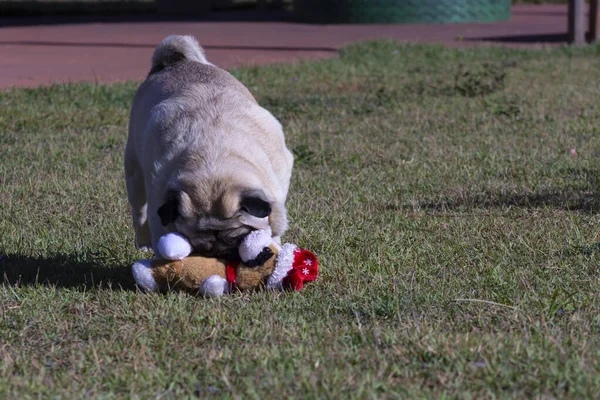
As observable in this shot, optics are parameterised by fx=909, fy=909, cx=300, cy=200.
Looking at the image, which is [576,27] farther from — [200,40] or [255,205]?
[255,205]

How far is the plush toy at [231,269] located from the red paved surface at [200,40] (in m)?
6.64

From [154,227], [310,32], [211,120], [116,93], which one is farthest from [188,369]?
[310,32]

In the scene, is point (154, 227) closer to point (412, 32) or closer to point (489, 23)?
point (412, 32)

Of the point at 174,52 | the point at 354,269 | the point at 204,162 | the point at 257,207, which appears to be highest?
the point at 174,52

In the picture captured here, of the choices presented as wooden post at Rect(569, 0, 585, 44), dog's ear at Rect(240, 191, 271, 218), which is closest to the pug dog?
dog's ear at Rect(240, 191, 271, 218)

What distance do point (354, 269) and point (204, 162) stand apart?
948mm

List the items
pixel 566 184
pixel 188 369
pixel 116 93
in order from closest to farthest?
pixel 188 369 < pixel 566 184 < pixel 116 93

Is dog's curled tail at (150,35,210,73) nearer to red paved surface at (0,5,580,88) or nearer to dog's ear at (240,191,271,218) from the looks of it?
dog's ear at (240,191,271,218)

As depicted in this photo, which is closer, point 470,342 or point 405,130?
point 470,342

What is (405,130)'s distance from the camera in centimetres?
796

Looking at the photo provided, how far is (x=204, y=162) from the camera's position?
13.1 ft

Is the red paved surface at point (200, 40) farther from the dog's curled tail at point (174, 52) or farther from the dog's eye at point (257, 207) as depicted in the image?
the dog's eye at point (257, 207)

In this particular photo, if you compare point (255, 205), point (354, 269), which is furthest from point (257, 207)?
point (354, 269)

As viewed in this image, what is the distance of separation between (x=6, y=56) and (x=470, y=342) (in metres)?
10.9
